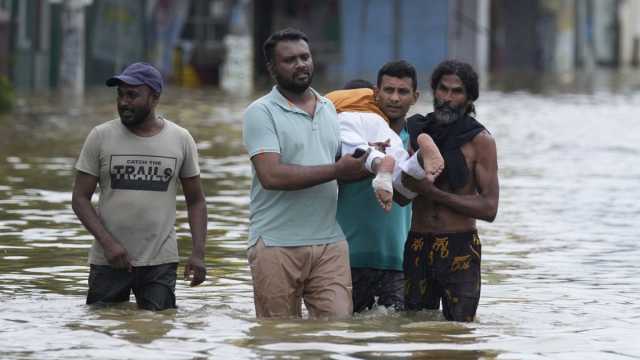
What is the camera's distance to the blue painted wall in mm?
60312

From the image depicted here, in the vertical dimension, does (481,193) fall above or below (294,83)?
below

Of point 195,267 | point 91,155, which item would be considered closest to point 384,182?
point 195,267

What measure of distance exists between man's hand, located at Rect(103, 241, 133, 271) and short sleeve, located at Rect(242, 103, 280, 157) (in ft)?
3.14

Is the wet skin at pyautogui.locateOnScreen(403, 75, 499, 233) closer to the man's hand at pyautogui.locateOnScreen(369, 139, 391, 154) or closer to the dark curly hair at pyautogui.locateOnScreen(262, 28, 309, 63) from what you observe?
the man's hand at pyautogui.locateOnScreen(369, 139, 391, 154)

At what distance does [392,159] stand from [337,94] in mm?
983

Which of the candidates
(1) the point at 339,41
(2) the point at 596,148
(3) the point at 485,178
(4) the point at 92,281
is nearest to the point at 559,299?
(3) the point at 485,178

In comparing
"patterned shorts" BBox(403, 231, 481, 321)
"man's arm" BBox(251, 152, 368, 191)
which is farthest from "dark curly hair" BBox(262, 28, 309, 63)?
"patterned shorts" BBox(403, 231, 481, 321)

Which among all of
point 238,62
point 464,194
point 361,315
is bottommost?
point 361,315

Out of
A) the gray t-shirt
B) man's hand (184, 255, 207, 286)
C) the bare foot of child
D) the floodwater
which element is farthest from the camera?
man's hand (184, 255, 207, 286)

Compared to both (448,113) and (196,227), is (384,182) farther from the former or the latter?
(196,227)

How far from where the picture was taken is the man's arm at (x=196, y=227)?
31.3ft

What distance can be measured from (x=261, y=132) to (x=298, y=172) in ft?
0.90

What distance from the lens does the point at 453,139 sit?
9148 mm

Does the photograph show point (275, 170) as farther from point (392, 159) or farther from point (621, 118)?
point (621, 118)
